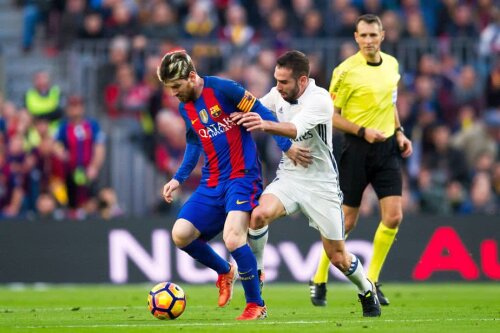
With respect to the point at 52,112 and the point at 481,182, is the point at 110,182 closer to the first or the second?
the point at 52,112

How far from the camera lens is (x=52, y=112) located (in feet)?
62.1

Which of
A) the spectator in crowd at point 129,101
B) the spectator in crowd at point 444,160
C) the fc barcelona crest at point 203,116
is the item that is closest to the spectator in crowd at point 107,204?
the spectator in crowd at point 129,101

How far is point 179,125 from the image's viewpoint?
61.7ft

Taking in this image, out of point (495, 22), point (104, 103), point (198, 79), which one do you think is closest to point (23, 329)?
point (198, 79)

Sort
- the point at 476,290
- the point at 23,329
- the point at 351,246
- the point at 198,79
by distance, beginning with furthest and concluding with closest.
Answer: the point at 351,246
the point at 476,290
the point at 198,79
the point at 23,329

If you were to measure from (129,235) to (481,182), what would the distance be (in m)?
5.31

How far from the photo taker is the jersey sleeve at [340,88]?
1203cm

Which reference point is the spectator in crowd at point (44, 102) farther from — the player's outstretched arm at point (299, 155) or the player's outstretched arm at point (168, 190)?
the player's outstretched arm at point (299, 155)

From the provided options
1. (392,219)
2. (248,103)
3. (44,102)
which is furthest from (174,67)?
(44,102)

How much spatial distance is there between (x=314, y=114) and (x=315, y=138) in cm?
43

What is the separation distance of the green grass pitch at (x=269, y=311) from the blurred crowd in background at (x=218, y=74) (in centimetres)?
218

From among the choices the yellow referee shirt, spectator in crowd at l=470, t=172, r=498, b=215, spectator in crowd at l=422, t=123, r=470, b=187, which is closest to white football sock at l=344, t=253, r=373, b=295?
the yellow referee shirt

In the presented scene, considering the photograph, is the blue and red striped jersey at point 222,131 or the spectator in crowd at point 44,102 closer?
the blue and red striped jersey at point 222,131

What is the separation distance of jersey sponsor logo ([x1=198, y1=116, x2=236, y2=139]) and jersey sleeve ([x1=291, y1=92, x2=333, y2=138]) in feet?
2.24
